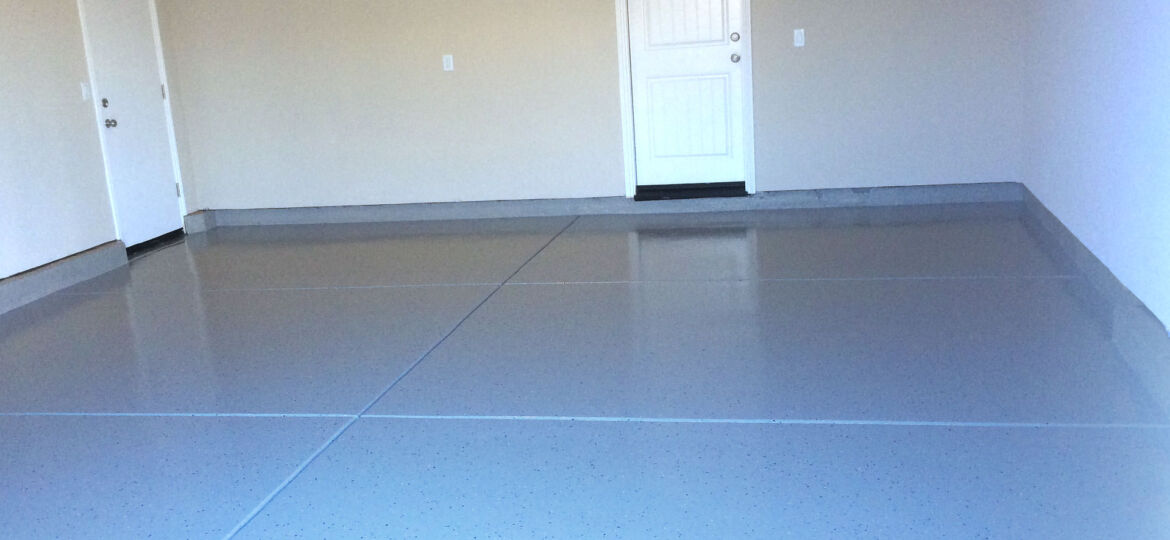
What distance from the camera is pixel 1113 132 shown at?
3.47 metres

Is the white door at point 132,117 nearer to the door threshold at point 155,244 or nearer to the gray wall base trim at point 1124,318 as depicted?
the door threshold at point 155,244

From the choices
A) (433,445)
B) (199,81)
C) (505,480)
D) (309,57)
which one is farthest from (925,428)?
(199,81)

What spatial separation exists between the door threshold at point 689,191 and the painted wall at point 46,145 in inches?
132

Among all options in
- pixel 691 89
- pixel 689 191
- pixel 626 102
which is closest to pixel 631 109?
pixel 626 102

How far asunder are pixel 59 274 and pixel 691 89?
389 centimetres

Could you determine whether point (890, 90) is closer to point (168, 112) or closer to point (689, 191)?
point (689, 191)

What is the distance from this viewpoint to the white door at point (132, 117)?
18.2 feet

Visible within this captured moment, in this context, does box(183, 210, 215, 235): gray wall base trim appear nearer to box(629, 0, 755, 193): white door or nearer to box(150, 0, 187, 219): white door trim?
box(150, 0, 187, 219): white door trim

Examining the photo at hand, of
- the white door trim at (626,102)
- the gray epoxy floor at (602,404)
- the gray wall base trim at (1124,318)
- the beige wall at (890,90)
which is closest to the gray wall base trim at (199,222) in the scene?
the gray epoxy floor at (602,404)

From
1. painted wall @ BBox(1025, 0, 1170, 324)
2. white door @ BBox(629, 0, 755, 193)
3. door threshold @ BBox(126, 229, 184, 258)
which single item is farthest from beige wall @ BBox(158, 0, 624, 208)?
painted wall @ BBox(1025, 0, 1170, 324)

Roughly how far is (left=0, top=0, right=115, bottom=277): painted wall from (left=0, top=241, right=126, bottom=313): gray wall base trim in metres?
0.07

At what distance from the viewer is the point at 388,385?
114 inches

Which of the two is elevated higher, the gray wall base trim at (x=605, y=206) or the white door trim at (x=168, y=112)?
the white door trim at (x=168, y=112)

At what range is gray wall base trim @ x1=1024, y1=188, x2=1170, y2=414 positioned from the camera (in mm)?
2592
